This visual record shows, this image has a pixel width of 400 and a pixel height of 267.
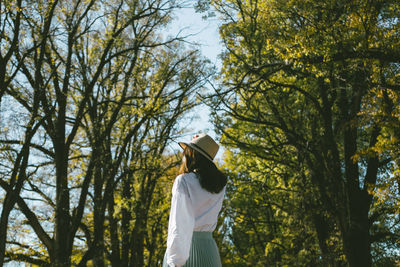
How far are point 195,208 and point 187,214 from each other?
15 cm

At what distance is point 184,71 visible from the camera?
48.7 feet

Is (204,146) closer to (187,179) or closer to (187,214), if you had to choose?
(187,179)

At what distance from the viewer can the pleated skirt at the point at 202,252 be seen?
3.24 meters

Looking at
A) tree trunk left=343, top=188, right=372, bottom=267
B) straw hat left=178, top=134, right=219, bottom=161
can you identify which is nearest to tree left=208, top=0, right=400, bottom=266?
tree trunk left=343, top=188, right=372, bottom=267

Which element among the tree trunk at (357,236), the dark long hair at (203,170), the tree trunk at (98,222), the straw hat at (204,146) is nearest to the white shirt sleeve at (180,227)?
the dark long hair at (203,170)

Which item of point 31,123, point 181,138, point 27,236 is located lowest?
point 27,236

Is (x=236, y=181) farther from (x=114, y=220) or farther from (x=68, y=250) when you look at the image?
(x=68, y=250)

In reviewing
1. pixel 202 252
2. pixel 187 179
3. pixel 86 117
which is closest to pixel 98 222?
pixel 86 117

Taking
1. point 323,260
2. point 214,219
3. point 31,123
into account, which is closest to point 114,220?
point 31,123

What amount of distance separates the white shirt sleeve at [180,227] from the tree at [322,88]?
4.40 m

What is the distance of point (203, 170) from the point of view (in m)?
3.35

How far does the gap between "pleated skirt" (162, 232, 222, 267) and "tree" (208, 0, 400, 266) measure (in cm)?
433

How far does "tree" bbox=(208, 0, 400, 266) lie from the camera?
743 cm

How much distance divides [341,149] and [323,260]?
4045 millimetres
